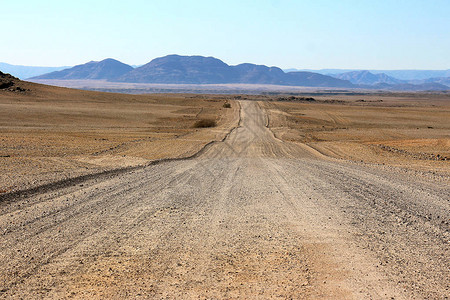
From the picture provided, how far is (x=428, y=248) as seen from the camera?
744cm

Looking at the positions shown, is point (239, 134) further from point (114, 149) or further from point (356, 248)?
point (356, 248)

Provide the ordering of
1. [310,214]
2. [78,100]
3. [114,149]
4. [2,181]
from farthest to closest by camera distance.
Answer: [78,100] < [114,149] < [2,181] < [310,214]

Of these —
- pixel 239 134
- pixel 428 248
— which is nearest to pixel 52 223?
pixel 428 248

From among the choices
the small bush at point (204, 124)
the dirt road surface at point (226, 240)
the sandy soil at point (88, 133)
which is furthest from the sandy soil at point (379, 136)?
the dirt road surface at point (226, 240)

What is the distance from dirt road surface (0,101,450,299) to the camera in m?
5.97

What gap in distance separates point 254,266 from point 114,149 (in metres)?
19.1

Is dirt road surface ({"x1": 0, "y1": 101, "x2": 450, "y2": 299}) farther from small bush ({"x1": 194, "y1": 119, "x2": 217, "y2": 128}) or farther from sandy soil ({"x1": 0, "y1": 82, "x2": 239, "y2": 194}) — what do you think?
small bush ({"x1": 194, "y1": 119, "x2": 217, "y2": 128})

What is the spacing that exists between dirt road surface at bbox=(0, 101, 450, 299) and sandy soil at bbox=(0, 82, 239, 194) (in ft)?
11.2

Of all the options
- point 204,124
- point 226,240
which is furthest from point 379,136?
point 226,240

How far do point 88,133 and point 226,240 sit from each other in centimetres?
2817

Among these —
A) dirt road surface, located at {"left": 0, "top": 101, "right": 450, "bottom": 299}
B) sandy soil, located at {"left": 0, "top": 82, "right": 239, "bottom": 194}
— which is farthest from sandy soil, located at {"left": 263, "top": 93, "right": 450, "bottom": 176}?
dirt road surface, located at {"left": 0, "top": 101, "right": 450, "bottom": 299}

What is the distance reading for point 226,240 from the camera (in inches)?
311

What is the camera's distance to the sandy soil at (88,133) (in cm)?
1589

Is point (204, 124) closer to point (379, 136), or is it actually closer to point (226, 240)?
point (379, 136)
